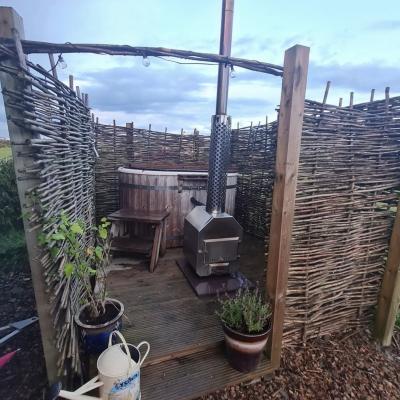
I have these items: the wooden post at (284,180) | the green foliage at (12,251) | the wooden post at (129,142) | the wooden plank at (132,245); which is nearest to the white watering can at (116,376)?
the wooden post at (284,180)

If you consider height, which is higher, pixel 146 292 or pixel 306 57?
pixel 306 57

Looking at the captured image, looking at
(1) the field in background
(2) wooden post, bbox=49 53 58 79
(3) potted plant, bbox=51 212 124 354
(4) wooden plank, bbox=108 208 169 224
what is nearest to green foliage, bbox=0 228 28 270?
(1) the field in background

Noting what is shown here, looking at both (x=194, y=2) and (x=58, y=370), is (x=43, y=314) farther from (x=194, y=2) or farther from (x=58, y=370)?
(x=194, y=2)

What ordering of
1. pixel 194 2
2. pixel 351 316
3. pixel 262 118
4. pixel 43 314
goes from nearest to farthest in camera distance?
pixel 43 314
pixel 351 316
pixel 194 2
pixel 262 118

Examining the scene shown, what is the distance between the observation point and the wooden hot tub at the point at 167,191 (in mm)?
4145

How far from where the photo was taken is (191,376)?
2031mm

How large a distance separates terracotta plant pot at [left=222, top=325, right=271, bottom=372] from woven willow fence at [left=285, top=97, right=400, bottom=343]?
1.85 feet

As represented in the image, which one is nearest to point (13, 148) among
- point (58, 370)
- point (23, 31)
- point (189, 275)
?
point (23, 31)

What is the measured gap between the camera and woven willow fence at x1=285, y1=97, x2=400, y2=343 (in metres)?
2.21

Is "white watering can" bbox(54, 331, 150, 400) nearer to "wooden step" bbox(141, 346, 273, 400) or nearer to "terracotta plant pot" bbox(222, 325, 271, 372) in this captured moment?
"wooden step" bbox(141, 346, 273, 400)

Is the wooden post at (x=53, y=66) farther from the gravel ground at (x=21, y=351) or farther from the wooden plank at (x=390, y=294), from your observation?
the wooden plank at (x=390, y=294)

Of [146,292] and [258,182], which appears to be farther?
[258,182]

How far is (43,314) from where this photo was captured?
5.72 ft

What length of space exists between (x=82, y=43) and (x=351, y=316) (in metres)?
3.58
